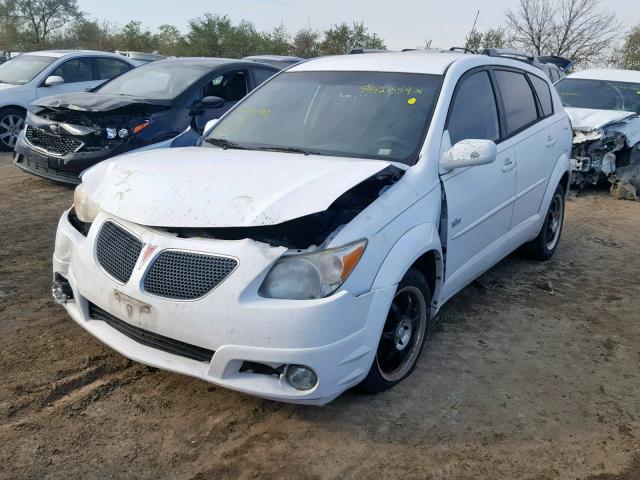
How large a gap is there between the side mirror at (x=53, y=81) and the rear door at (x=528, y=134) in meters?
7.57

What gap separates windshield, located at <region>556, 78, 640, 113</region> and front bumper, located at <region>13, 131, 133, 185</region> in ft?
23.3

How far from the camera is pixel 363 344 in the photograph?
2.85 m

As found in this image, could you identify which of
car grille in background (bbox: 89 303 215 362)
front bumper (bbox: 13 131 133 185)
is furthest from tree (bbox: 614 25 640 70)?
car grille in background (bbox: 89 303 215 362)

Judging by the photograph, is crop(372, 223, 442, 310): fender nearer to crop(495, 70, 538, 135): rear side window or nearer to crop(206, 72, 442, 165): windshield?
crop(206, 72, 442, 165): windshield

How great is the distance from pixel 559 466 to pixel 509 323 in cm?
159

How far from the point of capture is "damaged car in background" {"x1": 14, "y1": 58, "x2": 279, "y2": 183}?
677 cm

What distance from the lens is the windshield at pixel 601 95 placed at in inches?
382

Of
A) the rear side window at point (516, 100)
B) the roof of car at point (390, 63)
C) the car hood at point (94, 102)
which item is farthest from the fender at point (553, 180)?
the car hood at point (94, 102)

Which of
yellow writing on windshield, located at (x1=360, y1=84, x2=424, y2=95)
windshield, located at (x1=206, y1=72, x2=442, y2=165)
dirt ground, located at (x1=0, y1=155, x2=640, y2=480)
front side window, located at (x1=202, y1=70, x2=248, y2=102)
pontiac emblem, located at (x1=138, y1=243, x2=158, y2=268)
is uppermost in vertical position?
yellow writing on windshield, located at (x1=360, y1=84, x2=424, y2=95)

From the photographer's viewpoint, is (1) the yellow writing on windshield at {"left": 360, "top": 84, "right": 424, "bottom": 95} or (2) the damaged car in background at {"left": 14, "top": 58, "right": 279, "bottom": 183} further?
(2) the damaged car in background at {"left": 14, "top": 58, "right": 279, "bottom": 183}

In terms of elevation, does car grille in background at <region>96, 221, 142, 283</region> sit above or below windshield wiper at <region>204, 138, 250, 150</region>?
below

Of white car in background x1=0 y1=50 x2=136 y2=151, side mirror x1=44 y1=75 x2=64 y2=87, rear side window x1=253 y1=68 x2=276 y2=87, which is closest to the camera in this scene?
rear side window x1=253 y1=68 x2=276 y2=87

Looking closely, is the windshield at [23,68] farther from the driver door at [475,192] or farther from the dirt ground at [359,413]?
the driver door at [475,192]

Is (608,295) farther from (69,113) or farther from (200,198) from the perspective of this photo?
(69,113)
